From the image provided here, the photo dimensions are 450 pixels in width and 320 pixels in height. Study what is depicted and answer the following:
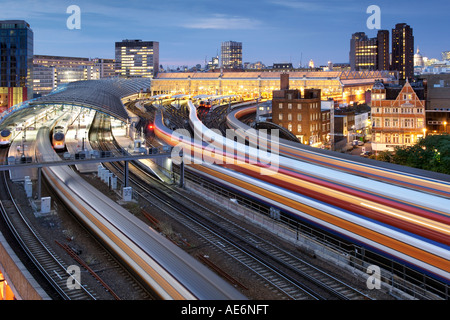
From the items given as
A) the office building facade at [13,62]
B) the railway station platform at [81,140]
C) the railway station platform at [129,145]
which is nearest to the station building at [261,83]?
the office building facade at [13,62]

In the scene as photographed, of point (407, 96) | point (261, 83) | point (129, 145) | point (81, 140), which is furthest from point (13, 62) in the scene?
point (407, 96)

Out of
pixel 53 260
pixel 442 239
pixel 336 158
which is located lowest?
pixel 53 260

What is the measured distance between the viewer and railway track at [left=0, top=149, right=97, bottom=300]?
48.4ft

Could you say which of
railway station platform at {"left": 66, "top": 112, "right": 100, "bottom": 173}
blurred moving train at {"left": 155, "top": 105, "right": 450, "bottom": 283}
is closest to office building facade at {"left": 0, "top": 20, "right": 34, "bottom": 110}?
railway station platform at {"left": 66, "top": 112, "right": 100, "bottom": 173}

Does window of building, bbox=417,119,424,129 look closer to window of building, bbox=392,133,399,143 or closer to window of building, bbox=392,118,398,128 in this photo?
window of building, bbox=392,118,398,128

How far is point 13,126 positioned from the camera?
157 feet

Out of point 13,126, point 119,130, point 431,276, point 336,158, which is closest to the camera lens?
point 431,276

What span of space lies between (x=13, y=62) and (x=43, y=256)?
85.0 meters

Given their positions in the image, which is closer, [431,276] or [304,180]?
[431,276]

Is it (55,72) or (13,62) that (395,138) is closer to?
(13,62)

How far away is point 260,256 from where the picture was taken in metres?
17.7
